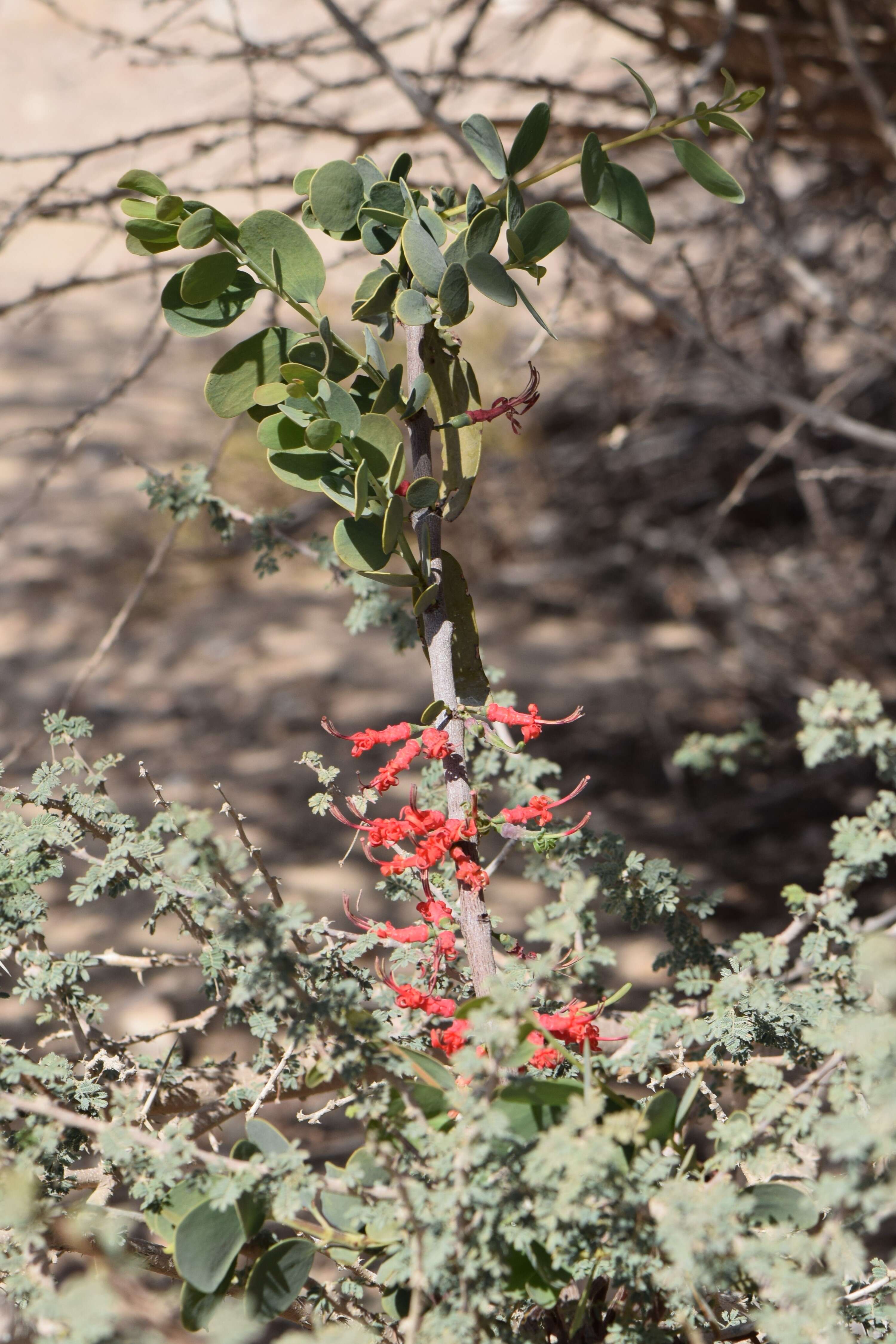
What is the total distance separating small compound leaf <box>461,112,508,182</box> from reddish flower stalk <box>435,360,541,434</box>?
0.28ft

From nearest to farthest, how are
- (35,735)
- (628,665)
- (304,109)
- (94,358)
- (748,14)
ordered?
(35,735), (304,109), (748,14), (628,665), (94,358)

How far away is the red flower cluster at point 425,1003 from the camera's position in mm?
451

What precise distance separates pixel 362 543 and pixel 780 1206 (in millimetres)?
312

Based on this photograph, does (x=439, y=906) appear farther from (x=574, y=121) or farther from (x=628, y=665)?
(x=628, y=665)

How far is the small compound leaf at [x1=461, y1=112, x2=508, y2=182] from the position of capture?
1.53 feet

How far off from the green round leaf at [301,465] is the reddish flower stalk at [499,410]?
0.05m

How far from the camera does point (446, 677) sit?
1.58 feet

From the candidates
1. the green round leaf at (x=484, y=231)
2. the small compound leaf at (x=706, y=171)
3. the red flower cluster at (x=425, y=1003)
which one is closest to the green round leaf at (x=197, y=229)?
the green round leaf at (x=484, y=231)

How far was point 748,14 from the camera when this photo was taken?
167 centimetres

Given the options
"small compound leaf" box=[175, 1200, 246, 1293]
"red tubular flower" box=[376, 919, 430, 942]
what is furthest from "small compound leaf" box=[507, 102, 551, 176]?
"small compound leaf" box=[175, 1200, 246, 1293]

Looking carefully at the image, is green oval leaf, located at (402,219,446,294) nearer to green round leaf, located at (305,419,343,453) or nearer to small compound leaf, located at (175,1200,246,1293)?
green round leaf, located at (305,419,343,453)

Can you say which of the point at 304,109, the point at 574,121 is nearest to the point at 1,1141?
the point at 304,109

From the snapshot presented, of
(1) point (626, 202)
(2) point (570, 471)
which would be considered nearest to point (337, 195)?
(1) point (626, 202)

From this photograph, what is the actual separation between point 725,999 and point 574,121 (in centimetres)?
138
